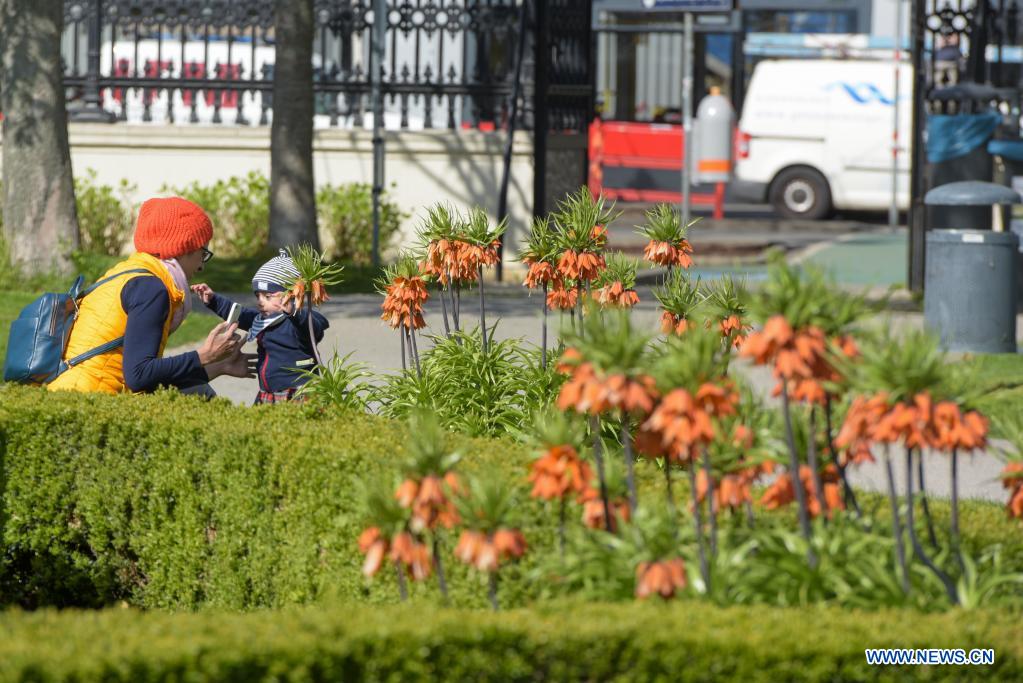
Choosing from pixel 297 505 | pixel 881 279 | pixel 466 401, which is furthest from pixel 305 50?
pixel 297 505

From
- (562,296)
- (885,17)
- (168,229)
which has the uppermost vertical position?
(885,17)

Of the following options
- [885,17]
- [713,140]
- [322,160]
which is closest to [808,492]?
[322,160]

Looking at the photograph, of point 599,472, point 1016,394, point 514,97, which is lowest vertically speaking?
point 1016,394

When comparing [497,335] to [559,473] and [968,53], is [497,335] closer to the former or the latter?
[968,53]

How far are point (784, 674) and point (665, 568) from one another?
380 millimetres

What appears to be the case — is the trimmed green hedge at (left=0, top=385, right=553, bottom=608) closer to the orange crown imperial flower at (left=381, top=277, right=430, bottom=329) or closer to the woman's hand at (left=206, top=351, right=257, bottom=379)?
the woman's hand at (left=206, top=351, right=257, bottom=379)

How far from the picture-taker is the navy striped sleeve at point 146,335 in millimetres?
5816

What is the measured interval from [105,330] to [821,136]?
21092mm

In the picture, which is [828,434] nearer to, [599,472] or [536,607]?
[599,472]

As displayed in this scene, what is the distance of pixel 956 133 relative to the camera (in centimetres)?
1491

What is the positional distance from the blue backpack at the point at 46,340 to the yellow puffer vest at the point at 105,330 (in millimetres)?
23

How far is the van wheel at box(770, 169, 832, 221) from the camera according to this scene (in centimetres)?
2636

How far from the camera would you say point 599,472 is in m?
4.09

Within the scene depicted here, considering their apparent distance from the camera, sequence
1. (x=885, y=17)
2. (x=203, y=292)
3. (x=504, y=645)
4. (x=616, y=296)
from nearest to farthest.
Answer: (x=504, y=645) < (x=616, y=296) < (x=203, y=292) < (x=885, y=17)
